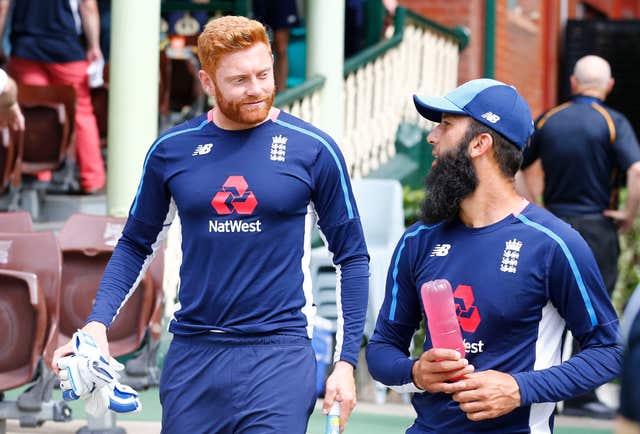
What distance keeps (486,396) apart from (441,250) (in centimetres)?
45

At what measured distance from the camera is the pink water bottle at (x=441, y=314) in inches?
140

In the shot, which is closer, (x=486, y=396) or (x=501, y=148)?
(x=486, y=396)

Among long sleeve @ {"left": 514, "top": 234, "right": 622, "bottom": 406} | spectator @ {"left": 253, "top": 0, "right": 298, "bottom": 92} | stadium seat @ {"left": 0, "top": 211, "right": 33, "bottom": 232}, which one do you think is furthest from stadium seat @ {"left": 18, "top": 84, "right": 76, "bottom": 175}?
long sleeve @ {"left": 514, "top": 234, "right": 622, "bottom": 406}

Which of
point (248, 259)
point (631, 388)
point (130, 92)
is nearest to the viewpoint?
point (631, 388)

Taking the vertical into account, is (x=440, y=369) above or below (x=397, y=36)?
above

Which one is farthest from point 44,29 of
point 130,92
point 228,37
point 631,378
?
point 631,378

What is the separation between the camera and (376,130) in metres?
13.7

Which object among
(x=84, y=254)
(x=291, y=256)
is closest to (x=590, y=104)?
(x=84, y=254)

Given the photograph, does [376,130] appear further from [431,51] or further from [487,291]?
[487,291]

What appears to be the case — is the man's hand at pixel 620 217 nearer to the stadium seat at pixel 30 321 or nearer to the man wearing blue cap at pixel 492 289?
the stadium seat at pixel 30 321

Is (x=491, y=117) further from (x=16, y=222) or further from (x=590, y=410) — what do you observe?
(x=590, y=410)

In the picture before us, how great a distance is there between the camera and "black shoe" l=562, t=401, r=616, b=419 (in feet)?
31.7

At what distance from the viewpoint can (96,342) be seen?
4203 mm

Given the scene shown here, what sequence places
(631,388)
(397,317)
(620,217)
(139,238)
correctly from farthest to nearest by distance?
(620,217) → (139,238) → (397,317) → (631,388)
